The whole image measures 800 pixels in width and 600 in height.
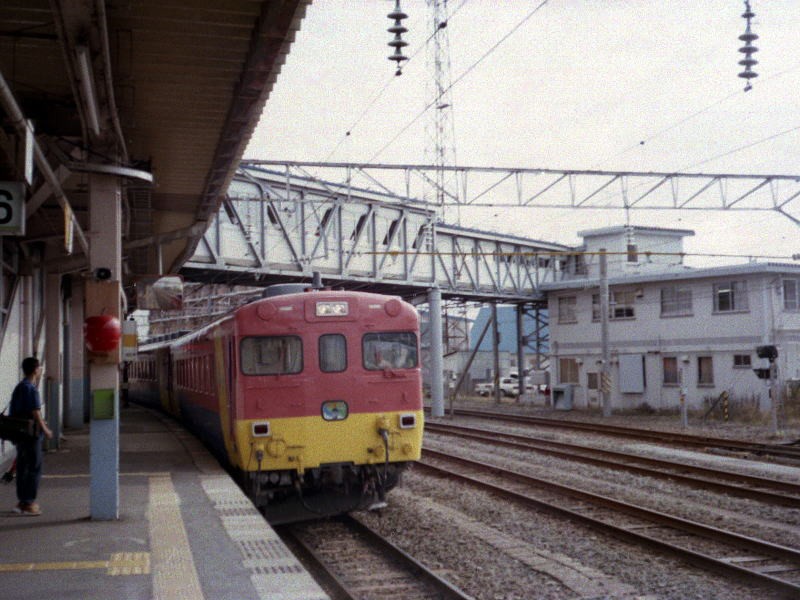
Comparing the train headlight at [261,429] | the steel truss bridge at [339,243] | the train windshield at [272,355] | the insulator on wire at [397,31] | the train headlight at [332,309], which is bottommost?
the train headlight at [261,429]

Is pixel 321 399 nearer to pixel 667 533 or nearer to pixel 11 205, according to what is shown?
pixel 11 205

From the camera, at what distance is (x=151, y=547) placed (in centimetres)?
770

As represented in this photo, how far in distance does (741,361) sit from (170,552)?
26471 mm

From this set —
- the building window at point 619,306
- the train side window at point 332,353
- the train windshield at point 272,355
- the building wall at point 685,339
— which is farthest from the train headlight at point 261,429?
the building window at point 619,306

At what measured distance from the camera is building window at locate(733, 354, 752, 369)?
30188 mm

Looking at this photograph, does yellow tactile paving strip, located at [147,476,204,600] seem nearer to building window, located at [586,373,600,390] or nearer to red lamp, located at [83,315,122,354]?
red lamp, located at [83,315,122,354]

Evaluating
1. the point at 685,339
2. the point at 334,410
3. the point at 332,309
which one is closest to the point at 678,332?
the point at 685,339

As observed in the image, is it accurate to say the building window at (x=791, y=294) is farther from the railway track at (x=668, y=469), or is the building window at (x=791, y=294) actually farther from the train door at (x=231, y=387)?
the train door at (x=231, y=387)

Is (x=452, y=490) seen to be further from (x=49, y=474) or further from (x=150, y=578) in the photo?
(x=150, y=578)

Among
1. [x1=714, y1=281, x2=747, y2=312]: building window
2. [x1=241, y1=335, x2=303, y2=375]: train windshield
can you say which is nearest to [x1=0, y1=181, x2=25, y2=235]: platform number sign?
[x1=241, y1=335, x2=303, y2=375]: train windshield

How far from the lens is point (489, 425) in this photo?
92.3ft

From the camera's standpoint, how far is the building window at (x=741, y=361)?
3019cm

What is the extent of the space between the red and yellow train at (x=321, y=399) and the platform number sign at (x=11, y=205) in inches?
122

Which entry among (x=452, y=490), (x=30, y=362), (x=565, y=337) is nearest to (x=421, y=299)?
(x=565, y=337)
